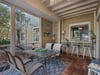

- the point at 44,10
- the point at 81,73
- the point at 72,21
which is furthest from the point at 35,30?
the point at 81,73

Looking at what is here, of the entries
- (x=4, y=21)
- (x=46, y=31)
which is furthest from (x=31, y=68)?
(x=46, y=31)

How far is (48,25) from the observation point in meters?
6.66

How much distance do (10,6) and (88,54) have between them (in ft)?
17.0

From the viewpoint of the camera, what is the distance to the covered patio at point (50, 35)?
10.4 feet

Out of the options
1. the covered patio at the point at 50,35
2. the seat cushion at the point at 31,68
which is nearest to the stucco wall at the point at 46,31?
the covered patio at the point at 50,35

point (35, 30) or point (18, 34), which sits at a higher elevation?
point (35, 30)

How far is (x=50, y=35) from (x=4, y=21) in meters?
3.98

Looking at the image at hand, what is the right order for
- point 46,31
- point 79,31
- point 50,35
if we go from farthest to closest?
point 50,35 → point 46,31 → point 79,31

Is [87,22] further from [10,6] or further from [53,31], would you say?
[10,6]

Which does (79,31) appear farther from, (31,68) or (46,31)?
(31,68)

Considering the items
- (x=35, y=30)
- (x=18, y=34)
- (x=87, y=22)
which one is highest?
(x=87, y=22)

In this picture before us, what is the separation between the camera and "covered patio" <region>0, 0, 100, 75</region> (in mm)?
3172

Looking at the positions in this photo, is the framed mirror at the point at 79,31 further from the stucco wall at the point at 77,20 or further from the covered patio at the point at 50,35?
the stucco wall at the point at 77,20

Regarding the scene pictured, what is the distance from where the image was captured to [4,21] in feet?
11.1
